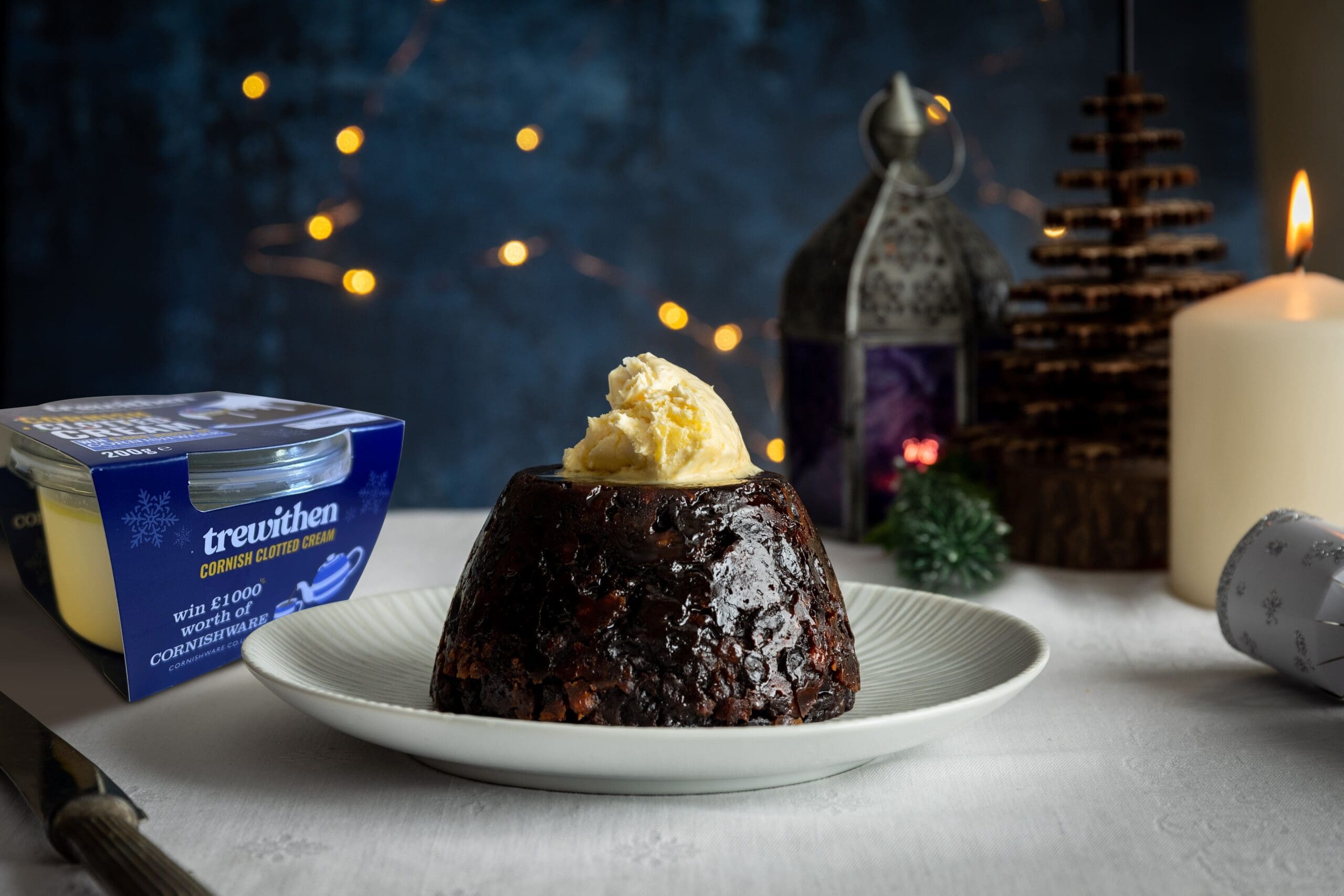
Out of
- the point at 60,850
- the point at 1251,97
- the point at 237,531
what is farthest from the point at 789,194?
the point at 60,850

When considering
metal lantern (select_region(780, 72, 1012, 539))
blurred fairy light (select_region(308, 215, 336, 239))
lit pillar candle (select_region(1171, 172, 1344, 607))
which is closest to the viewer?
lit pillar candle (select_region(1171, 172, 1344, 607))

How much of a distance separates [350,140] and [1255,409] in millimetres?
1678

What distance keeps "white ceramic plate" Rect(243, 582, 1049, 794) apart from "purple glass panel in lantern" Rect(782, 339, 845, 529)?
18.1 inches

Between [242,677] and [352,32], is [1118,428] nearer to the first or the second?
[242,677]

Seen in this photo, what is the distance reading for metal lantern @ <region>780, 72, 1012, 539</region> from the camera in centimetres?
135

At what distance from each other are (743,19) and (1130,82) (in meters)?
1.01

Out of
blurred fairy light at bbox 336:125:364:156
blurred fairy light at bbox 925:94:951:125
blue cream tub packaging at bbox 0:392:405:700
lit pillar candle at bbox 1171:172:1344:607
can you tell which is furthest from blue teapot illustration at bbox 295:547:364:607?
blurred fairy light at bbox 336:125:364:156

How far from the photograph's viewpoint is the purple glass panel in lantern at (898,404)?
135 cm

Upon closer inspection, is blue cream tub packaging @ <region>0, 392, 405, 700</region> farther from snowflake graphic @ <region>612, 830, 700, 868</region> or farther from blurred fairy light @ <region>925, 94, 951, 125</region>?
blurred fairy light @ <region>925, 94, 951, 125</region>

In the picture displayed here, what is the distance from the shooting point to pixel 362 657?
2.70ft

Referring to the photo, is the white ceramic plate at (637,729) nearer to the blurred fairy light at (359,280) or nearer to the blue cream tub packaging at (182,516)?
the blue cream tub packaging at (182,516)

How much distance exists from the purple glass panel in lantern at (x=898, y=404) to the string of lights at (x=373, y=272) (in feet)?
2.98

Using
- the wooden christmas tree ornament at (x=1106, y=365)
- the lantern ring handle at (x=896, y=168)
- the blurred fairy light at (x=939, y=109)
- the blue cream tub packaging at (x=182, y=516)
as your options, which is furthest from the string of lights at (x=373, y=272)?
the blue cream tub packaging at (x=182, y=516)

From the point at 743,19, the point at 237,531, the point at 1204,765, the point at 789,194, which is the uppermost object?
the point at 743,19
